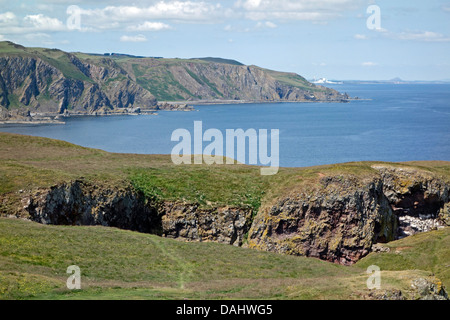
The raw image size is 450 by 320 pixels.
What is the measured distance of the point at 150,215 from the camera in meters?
67.3

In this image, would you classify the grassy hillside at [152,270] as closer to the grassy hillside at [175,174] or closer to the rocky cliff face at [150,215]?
the rocky cliff face at [150,215]

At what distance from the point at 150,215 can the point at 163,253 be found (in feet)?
64.2

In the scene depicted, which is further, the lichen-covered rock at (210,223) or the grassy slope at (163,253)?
the lichen-covered rock at (210,223)

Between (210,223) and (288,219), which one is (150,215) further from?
(288,219)

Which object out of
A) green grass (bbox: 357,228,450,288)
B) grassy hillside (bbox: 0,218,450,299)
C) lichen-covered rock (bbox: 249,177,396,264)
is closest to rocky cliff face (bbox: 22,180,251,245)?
lichen-covered rock (bbox: 249,177,396,264)

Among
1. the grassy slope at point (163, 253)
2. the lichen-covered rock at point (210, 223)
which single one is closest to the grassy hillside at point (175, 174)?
the grassy slope at point (163, 253)

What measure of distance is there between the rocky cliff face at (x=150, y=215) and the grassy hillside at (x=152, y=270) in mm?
7771

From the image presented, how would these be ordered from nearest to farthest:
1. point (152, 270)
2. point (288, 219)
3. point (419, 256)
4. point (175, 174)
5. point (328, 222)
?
1. point (152, 270)
2. point (419, 256)
3. point (288, 219)
4. point (328, 222)
5. point (175, 174)

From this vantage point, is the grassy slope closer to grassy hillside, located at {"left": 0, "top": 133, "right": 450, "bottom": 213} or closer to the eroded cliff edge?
grassy hillside, located at {"left": 0, "top": 133, "right": 450, "bottom": 213}

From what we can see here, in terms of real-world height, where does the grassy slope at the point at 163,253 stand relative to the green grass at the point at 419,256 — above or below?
above

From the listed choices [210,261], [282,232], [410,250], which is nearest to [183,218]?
[282,232]

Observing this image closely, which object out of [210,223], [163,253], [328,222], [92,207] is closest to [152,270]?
[163,253]

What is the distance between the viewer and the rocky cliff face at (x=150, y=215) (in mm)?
60500

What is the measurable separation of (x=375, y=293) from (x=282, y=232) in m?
33.9
